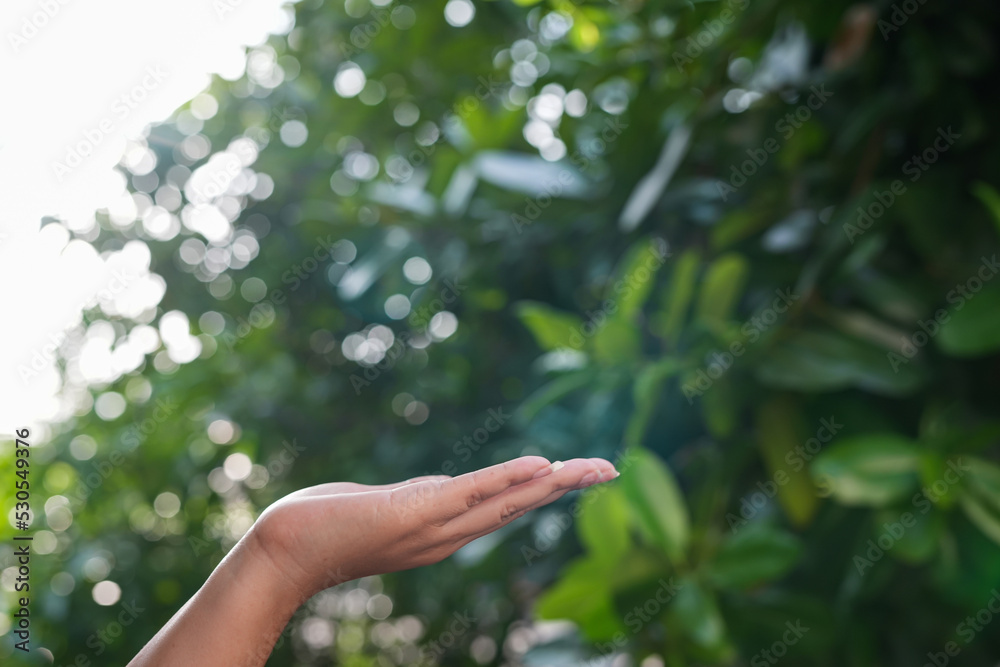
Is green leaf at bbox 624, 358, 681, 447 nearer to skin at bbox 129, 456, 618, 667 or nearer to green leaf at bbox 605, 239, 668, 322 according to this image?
green leaf at bbox 605, 239, 668, 322

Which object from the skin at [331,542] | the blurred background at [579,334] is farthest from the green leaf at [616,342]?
the skin at [331,542]

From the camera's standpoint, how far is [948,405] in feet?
1.50

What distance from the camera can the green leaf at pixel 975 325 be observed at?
39 cm

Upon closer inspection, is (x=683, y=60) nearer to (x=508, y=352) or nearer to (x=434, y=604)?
(x=508, y=352)

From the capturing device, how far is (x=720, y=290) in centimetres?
46

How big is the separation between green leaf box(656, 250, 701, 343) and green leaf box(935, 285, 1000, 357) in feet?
0.48

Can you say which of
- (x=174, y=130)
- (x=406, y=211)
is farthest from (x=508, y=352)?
(x=174, y=130)

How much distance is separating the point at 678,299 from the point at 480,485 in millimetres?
304

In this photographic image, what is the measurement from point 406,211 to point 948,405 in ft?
1.44

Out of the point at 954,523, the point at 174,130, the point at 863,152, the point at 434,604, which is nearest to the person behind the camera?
the point at 954,523

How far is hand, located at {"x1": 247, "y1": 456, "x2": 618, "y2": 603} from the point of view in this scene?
0.18 m

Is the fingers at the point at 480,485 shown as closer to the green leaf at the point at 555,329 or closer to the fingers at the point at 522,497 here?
the fingers at the point at 522,497

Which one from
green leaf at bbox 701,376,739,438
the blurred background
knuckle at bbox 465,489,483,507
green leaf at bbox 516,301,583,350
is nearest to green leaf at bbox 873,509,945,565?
the blurred background

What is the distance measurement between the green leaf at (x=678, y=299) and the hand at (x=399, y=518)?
0.27 m
